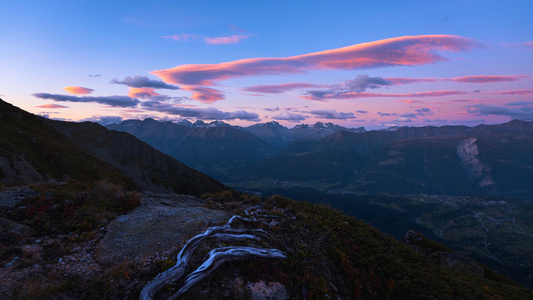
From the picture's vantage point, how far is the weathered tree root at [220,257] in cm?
874

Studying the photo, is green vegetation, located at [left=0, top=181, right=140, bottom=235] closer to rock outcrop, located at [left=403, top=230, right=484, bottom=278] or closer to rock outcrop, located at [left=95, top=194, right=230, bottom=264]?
rock outcrop, located at [left=95, top=194, right=230, bottom=264]

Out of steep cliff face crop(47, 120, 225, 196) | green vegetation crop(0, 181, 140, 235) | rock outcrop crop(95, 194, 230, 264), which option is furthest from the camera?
steep cliff face crop(47, 120, 225, 196)

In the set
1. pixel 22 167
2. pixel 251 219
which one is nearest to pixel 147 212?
pixel 251 219

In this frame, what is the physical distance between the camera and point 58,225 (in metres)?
12.7

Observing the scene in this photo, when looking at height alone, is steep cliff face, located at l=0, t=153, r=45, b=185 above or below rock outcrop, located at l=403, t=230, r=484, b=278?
above

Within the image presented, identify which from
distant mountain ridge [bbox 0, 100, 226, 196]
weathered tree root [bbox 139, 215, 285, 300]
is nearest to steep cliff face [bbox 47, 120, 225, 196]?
distant mountain ridge [bbox 0, 100, 226, 196]

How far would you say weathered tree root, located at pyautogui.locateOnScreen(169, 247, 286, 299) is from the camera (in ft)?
28.7

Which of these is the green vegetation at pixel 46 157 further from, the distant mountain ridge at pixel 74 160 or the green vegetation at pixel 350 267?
the green vegetation at pixel 350 267

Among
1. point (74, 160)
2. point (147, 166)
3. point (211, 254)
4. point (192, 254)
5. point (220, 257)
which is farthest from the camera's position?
point (147, 166)

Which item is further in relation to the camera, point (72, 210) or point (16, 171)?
point (16, 171)

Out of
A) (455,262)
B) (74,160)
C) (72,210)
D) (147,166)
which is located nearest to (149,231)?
(72,210)

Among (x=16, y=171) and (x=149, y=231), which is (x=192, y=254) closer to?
(x=149, y=231)

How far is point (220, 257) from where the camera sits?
399 inches

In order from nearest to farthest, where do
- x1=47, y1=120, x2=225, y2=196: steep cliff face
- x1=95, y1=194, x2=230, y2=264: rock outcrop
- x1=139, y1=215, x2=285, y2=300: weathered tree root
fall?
x1=139, y1=215, x2=285, y2=300: weathered tree root, x1=95, y1=194, x2=230, y2=264: rock outcrop, x1=47, y1=120, x2=225, y2=196: steep cliff face
